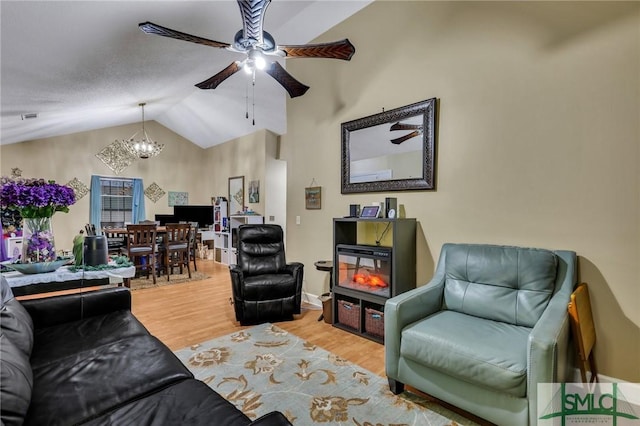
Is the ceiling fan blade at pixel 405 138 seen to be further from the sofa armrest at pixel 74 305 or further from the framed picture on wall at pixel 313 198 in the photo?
the sofa armrest at pixel 74 305

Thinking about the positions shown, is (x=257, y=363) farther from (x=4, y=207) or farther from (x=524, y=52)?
(x=524, y=52)

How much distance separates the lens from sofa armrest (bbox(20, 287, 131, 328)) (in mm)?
1898

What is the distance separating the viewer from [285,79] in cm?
278

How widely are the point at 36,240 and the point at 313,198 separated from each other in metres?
2.68

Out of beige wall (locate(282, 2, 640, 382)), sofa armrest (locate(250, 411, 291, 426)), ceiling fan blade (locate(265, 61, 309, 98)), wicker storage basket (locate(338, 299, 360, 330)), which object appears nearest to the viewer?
sofa armrest (locate(250, 411, 291, 426))

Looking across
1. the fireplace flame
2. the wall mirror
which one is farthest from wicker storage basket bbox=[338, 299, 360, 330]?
the wall mirror

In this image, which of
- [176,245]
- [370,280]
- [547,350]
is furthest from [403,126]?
[176,245]

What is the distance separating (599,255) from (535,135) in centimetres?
94

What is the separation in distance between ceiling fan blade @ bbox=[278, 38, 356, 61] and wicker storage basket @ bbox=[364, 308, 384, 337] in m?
2.28

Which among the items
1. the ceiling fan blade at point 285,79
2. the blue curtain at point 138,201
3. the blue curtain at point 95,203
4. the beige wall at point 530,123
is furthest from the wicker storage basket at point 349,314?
the blue curtain at point 95,203

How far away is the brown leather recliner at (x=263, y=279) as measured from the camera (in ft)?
10.7

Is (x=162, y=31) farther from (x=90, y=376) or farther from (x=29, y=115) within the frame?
(x=29, y=115)

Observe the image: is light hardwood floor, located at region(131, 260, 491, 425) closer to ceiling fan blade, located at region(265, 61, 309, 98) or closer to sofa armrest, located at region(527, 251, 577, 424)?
sofa armrest, located at region(527, 251, 577, 424)

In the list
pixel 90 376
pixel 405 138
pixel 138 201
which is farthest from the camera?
pixel 138 201
